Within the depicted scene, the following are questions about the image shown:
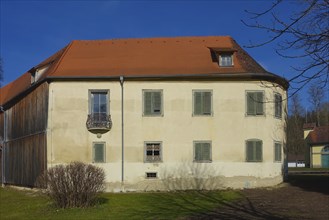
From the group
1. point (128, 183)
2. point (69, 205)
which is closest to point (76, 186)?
point (69, 205)

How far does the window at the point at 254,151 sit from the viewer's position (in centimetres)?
2848

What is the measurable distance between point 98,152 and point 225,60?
950cm

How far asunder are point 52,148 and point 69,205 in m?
10.2

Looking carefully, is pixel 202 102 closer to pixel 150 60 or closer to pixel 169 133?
pixel 169 133

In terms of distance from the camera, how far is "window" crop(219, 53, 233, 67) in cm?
2962

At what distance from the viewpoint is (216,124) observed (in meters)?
28.6

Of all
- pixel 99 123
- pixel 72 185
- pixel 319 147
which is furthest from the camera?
pixel 319 147

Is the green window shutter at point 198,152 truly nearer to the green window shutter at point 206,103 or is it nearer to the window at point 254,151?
the green window shutter at point 206,103

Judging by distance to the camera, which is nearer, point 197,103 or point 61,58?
point 197,103

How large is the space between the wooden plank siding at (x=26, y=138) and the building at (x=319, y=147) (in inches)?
1807

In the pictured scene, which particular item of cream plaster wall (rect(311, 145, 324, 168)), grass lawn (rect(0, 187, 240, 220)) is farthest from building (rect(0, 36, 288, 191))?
cream plaster wall (rect(311, 145, 324, 168))

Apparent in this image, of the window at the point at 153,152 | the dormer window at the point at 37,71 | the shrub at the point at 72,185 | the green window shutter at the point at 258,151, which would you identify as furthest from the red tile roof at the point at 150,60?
the shrub at the point at 72,185

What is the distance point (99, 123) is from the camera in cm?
2809

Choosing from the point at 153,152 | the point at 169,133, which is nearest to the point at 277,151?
the point at 169,133
